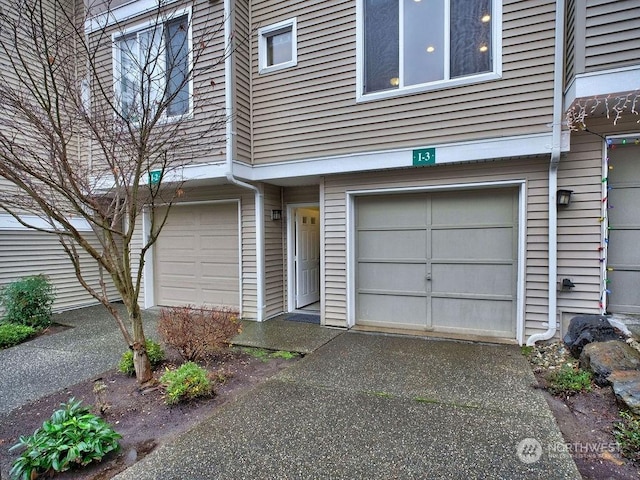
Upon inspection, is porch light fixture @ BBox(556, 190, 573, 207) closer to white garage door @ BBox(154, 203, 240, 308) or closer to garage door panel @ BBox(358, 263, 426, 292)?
garage door panel @ BBox(358, 263, 426, 292)

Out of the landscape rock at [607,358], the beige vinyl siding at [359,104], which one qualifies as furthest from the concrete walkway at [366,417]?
the beige vinyl siding at [359,104]

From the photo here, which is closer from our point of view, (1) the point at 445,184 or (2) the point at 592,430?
(2) the point at 592,430

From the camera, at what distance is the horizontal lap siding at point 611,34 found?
3.75 meters

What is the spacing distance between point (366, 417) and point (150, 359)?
8.30 feet

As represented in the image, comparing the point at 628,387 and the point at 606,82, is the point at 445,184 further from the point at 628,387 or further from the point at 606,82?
the point at 628,387

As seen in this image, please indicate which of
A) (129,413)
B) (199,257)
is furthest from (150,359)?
(199,257)

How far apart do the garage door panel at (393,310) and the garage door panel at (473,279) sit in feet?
1.26

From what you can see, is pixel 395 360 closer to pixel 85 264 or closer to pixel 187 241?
pixel 187 241

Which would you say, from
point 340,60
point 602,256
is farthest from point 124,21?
point 602,256

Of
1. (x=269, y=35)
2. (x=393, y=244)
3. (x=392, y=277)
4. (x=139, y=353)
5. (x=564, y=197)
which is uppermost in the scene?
(x=269, y=35)

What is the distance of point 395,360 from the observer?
167 inches

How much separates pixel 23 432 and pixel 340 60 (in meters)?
5.71

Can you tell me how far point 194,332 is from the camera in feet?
13.3

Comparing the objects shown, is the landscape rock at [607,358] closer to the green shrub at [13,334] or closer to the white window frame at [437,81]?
the white window frame at [437,81]
